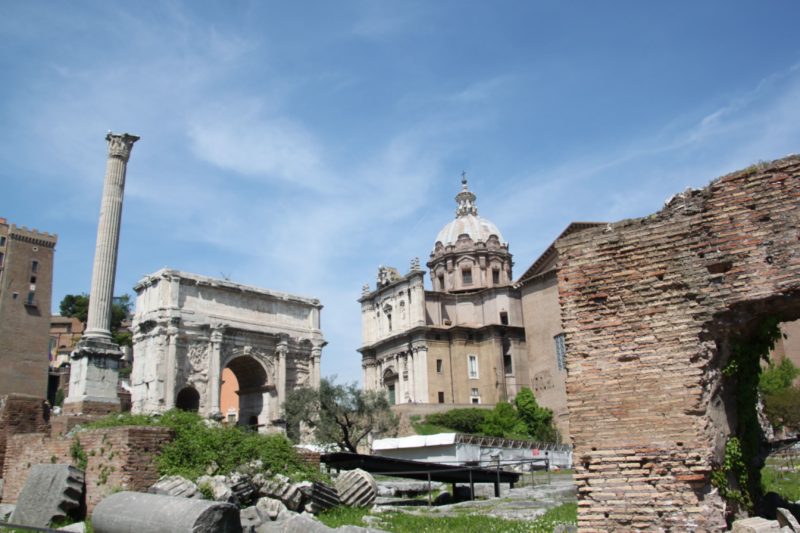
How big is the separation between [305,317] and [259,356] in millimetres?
4559

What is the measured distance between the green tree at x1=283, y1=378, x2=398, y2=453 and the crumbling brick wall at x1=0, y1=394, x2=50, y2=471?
→ 18724 mm

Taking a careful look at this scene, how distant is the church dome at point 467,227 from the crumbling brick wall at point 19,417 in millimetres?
46598

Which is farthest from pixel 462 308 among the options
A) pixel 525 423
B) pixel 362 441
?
pixel 362 441

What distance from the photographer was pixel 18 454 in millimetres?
15820

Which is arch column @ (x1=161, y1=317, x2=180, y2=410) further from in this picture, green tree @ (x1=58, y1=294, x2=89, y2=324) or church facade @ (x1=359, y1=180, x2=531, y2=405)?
green tree @ (x1=58, y1=294, x2=89, y2=324)

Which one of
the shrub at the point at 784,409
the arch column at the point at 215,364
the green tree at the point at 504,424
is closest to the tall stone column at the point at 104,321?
the arch column at the point at 215,364

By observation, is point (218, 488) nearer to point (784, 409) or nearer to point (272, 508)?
point (272, 508)

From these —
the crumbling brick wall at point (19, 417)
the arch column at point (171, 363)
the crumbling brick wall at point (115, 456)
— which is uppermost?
the arch column at point (171, 363)

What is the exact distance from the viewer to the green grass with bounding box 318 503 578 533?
1109cm

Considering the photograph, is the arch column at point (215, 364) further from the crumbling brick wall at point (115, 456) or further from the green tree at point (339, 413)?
the crumbling brick wall at point (115, 456)

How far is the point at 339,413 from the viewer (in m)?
36.8

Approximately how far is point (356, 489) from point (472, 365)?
40.4 metres

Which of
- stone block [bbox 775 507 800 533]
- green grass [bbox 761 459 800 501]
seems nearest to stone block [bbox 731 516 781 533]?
stone block [bbox 775 507 800 533]

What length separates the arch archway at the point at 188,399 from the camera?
39938 millimetres
